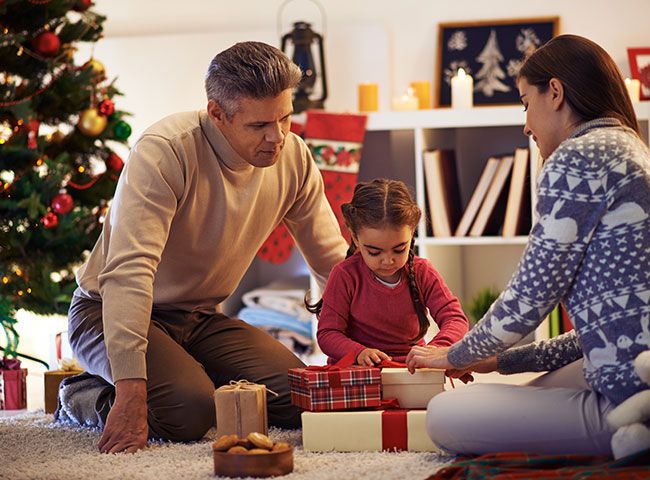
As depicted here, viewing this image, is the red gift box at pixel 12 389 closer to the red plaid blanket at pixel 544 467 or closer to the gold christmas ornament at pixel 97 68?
the gold christmas ornament at pixel 97 68

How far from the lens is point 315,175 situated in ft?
7.93

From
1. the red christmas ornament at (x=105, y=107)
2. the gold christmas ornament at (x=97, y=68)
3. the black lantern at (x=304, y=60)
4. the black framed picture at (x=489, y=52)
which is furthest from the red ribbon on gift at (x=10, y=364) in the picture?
the black framed picture at (x=489, y=52)

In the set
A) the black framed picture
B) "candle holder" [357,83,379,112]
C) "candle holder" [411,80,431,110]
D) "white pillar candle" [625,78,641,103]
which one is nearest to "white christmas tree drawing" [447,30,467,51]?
the black framed picture

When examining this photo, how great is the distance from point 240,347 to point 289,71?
2.18 feet

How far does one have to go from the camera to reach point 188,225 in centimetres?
→ 220

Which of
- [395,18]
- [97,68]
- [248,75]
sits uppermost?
[395,18]

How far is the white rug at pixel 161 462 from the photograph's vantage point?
5.55ft

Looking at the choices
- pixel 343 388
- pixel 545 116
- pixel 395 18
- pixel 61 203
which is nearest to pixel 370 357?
pixel 343 388

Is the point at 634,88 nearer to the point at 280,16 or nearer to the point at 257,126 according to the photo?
the point at 280,16

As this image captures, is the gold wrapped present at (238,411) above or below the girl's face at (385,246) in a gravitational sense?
below

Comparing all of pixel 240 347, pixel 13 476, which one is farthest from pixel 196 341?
pixel 13 476

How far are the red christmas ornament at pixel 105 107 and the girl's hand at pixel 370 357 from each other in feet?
4.95

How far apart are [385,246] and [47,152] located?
4.90ft

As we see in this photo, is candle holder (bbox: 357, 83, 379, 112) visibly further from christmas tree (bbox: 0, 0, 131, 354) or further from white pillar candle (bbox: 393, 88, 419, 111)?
christmas tree (bbox: 0, 0, 131, 354)
